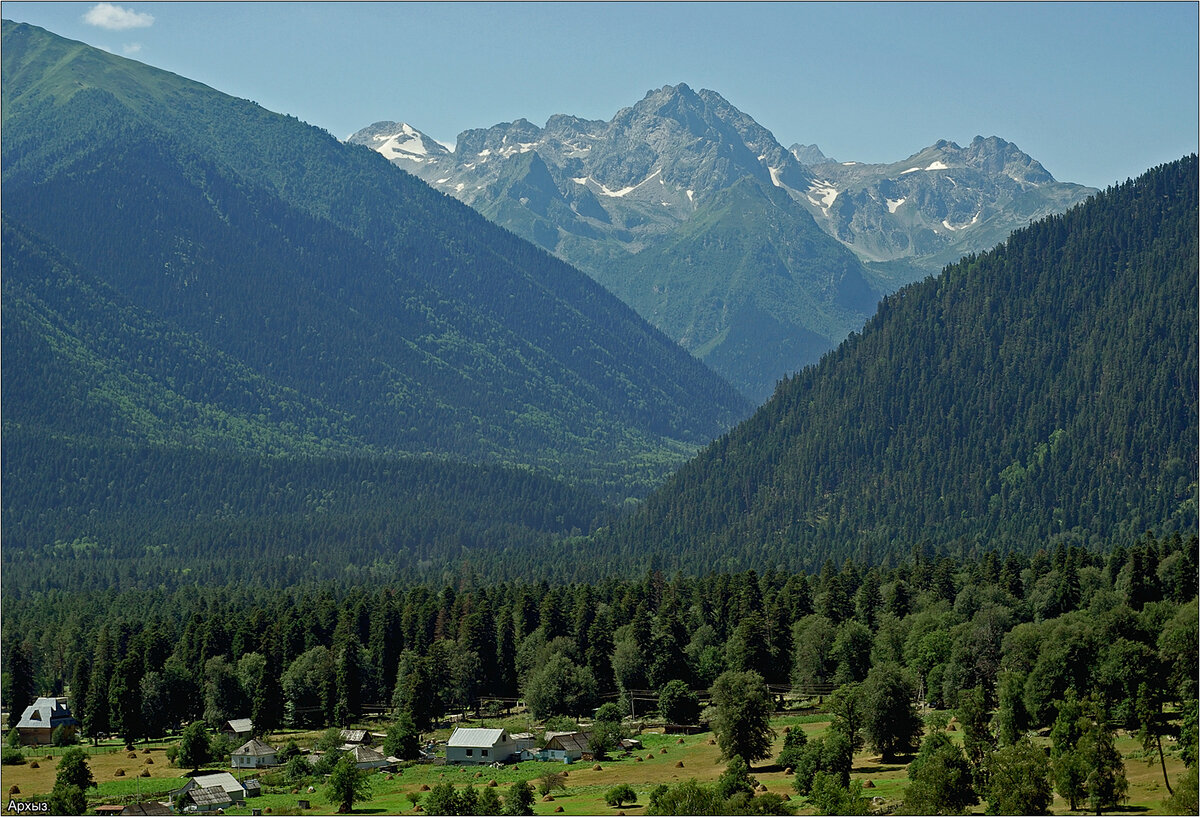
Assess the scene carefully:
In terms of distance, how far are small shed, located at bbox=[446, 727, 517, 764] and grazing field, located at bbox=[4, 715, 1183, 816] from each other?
2.95m

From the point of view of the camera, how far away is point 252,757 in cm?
16950

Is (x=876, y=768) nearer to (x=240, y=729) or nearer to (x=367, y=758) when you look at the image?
(x=367, y=758)

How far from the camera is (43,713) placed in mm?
194625

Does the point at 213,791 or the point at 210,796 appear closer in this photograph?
the point at 210,796

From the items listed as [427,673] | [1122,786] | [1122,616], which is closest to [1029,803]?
[1122,786]

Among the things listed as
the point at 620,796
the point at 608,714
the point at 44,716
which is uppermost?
the point at 44,716

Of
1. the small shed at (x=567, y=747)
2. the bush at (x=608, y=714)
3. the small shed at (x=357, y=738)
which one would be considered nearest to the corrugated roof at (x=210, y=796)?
the small shed at (x=357, y=738)

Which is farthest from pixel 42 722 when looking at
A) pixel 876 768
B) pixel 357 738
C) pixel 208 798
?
pixel 876 768

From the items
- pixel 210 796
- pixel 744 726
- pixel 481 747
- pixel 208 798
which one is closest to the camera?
pixel 208 798

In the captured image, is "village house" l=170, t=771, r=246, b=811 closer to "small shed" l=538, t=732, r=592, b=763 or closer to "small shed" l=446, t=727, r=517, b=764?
"small shed" l=446, t=727, r=517, b=764

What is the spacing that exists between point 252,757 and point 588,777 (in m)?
38.0

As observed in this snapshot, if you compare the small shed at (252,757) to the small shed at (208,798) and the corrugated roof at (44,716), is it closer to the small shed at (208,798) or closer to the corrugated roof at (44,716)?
the small shed at (208,798)

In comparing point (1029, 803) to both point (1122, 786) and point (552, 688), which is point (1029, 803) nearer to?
point (1122, 786)

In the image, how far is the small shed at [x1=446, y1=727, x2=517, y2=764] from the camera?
167000mm
